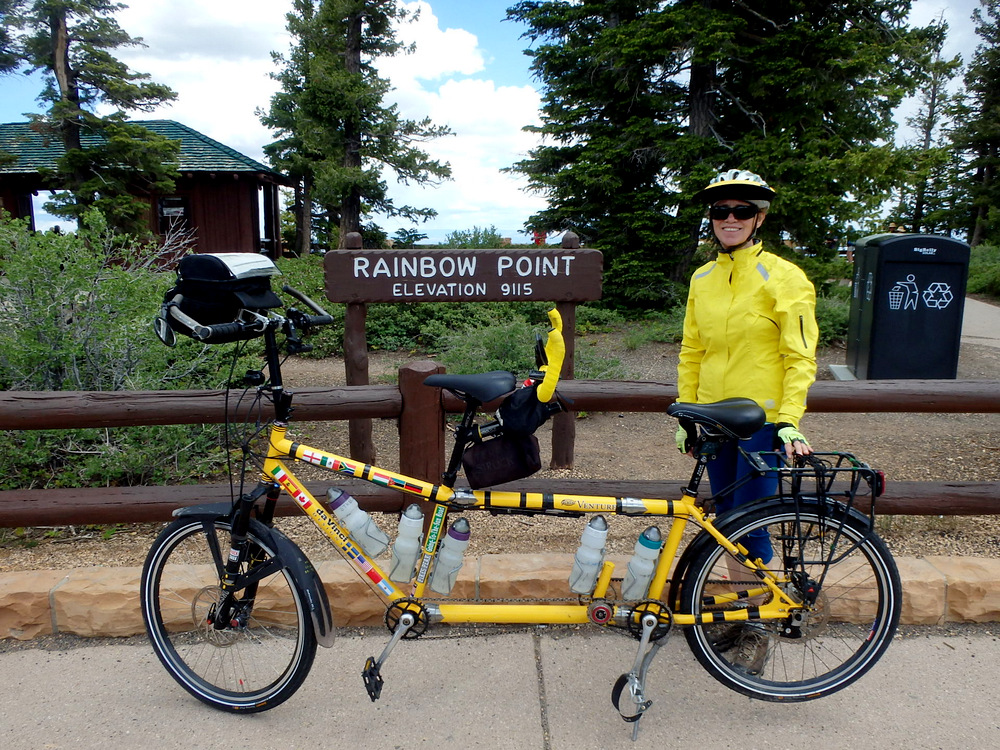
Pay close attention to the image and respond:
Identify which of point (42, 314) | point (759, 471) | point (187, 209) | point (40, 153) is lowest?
point (759, 471)

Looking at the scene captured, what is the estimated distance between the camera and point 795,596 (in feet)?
8.48

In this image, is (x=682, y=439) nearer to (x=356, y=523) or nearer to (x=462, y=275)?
(x=356, y=523)

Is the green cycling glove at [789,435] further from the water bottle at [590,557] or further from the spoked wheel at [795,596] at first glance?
the water bottle at [590,557]

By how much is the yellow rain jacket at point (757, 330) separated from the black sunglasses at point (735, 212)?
0.12 m

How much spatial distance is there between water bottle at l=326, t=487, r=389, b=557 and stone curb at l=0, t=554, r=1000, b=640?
0.65m

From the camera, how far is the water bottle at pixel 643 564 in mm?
2541

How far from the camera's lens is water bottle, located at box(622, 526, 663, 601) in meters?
2.54

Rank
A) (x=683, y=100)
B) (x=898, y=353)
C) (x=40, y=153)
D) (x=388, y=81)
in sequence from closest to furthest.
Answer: (x=898, y=353) → (x=683, y=100) → (x=388, y=81) → (x=40, y=153)

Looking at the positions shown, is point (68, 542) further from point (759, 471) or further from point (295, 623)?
point (759, 471)

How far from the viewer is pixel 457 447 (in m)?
2.53

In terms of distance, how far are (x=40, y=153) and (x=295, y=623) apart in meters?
22.9

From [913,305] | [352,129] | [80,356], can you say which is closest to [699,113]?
[913,305]

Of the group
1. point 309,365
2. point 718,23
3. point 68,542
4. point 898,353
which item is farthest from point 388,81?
point 68,542

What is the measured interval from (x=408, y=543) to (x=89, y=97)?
55.8 ft
